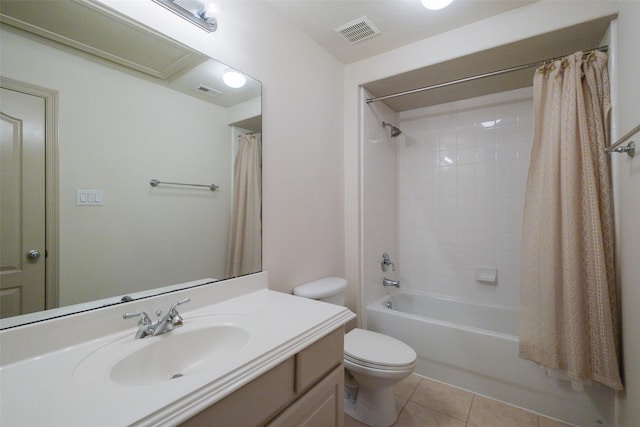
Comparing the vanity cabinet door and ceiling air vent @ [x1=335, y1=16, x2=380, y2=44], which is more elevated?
ceiling air vent @ [x1=335, y1=16, x2=380, y2=44]

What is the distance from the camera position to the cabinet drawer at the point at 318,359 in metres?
0.88

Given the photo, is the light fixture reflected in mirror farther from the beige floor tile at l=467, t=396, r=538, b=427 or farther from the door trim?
the beige floor tile at l=467, t=396, r=538, b=427

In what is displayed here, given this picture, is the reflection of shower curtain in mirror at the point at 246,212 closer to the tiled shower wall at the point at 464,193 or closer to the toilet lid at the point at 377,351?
the toilet lid at the point at 377,351

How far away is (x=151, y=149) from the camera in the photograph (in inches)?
42.4

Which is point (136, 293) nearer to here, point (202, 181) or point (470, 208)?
point (202, 181)

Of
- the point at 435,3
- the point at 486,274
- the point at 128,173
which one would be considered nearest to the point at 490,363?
the point at 486,274

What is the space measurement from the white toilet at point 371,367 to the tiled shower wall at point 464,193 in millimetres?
1183

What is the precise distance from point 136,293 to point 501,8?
235 cm

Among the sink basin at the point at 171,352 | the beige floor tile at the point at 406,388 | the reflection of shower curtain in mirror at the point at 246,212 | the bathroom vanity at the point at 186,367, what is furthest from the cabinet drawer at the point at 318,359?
the beige floor tile at the point at 406,388

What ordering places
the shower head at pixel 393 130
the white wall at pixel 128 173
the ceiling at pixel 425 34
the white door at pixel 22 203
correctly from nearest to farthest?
the white door at pixel 22 203, the white wall at pixel 128 173, the ceiling at pixel 425 34, the shower head at pixel 393 130

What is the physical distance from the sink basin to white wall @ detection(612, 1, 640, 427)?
1692 mm

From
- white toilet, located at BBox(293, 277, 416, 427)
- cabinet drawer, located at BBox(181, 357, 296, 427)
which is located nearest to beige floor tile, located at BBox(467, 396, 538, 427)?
white toilet, located at BBox(293, 277, 416, 427)

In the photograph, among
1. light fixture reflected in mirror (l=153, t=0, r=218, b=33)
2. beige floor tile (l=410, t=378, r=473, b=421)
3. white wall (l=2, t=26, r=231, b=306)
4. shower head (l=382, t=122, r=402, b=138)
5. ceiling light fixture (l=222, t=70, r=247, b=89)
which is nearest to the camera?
white wall (l=2, t=26, r=231, b=306)

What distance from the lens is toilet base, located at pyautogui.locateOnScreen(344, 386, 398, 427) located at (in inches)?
61.6
